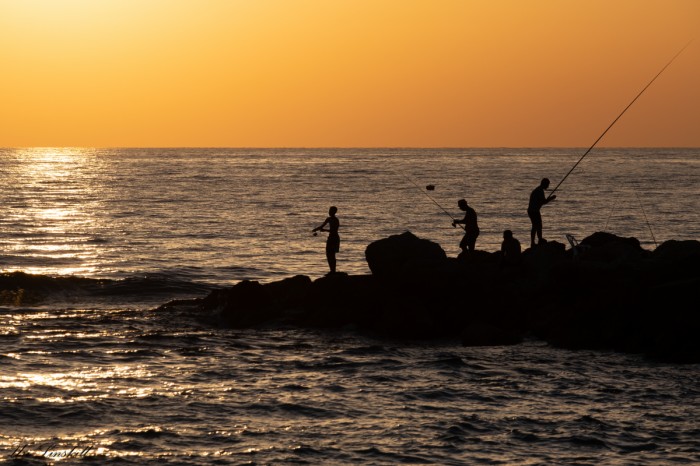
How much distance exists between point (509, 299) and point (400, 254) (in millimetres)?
2398

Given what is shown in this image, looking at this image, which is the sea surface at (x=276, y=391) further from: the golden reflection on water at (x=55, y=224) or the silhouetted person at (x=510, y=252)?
the silhouetted person at (x=510, y=252)

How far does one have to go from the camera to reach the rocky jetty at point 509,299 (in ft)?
60.4

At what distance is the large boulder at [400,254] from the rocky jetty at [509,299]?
0.07 feet

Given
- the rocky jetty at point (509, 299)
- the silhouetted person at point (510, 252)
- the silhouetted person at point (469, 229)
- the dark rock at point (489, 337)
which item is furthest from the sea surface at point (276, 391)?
the silhouetted person at point (469, 229)

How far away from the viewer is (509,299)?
2053cm

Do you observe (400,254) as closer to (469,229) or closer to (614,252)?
(469,229)

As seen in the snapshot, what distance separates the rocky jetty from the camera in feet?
60.4

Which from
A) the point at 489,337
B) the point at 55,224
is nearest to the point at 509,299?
the point at 489,337

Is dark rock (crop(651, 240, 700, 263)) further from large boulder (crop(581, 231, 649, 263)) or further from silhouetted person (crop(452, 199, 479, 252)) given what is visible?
silhouetted person (crop(452, 199, 479, 252))

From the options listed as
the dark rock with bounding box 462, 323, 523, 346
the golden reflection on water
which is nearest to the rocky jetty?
the dark rock with bounding box 462, 323, 523, 346

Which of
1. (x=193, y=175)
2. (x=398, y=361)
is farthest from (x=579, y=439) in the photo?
(x=193, y=175)

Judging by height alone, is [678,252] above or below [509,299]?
above

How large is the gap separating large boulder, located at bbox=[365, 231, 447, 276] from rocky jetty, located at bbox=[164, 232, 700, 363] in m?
0.02

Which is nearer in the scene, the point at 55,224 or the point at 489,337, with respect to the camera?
the point at 489,337
